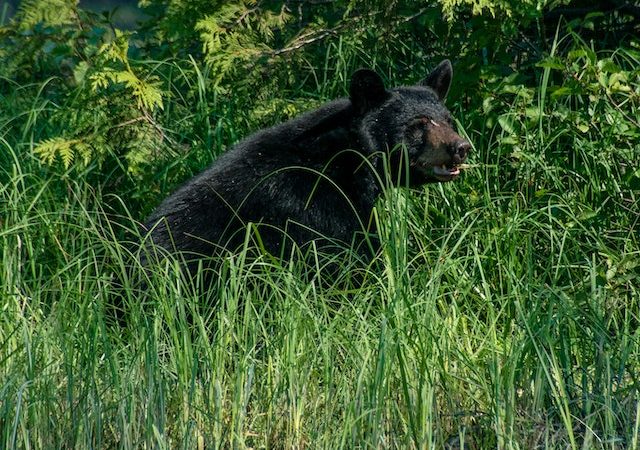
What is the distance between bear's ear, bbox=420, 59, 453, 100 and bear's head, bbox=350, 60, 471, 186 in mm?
102

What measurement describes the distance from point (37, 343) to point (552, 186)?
280 cm

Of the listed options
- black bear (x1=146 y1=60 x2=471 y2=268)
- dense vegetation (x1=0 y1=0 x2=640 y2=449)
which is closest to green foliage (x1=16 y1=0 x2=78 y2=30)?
dense vegetation (x1=0 y1=0 x2=640 y2=449)

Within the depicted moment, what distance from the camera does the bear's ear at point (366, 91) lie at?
226 inches

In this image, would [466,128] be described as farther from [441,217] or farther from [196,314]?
[196,314]

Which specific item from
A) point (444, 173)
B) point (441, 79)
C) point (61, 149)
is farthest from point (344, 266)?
point (61, 149)

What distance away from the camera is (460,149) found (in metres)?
5.65

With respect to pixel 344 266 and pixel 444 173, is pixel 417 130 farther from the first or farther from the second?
pixel 344 266

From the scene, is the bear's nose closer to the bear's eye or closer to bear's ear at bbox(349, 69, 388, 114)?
the bear's eye

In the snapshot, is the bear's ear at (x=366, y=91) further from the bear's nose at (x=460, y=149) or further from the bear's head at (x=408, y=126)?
the bear's nose at (x=460, y=149)

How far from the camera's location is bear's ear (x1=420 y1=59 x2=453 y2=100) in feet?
19.8

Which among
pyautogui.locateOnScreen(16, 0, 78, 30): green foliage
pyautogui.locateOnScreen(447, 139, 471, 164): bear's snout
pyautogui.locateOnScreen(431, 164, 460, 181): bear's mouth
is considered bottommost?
pyautogui.locateOnScreen(431, 164, 460, 181): bear's mouth

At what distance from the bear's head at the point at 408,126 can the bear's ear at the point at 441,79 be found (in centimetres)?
10

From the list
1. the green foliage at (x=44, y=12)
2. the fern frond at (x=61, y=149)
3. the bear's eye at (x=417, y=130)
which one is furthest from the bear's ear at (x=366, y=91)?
the green foliage at (x=44, y=12)

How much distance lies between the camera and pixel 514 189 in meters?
6.06
